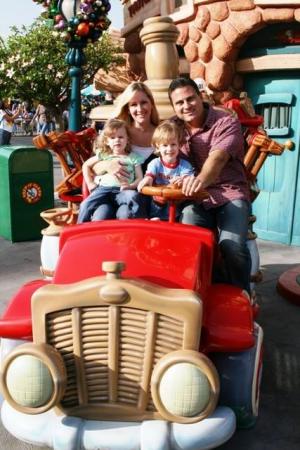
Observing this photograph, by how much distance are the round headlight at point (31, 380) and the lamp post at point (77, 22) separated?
20.7ft

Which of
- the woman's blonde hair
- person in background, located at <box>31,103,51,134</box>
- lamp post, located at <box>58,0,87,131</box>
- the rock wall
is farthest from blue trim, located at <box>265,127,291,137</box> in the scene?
person in background, located at <box>31,103,51,134</box>

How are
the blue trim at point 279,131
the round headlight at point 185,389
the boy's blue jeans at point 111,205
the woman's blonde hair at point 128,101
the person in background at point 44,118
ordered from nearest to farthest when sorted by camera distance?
the round headlight at point 185,389, the boy's blue jeans at point 111,205, the woman's blonde hair at point 128,101, the blue trim at point 279,131, the person in background at point 44,118

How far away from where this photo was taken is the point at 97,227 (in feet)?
7.76

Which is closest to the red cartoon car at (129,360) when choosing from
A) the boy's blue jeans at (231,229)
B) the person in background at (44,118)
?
the boy's blue jeans at (231,229)

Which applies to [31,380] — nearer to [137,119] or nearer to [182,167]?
[182,167]

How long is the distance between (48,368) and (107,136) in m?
1.55

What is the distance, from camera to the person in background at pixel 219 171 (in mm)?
2598

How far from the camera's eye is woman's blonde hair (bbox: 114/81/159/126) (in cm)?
299

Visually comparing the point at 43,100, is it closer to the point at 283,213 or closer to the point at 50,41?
the point at 50,41

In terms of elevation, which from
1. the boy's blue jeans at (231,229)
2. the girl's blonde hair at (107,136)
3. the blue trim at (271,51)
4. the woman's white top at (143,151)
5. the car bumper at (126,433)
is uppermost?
the blue trim at (271,51)

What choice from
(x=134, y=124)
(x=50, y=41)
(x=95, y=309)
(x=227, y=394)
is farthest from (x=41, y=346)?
(x=50, y=41)

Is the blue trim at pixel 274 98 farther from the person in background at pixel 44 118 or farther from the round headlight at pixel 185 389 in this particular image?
the person in background at pixel 44 118

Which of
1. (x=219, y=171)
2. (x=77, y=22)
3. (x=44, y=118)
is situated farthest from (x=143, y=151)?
(x=44, y=118)

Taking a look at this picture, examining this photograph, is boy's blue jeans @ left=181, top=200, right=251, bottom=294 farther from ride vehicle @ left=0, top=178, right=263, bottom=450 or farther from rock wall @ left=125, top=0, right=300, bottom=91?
rock wall @ left=125, top=0, right=300, bottom=91
